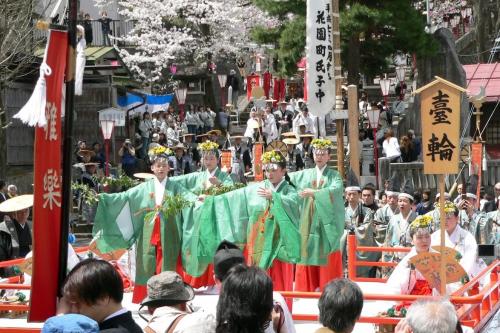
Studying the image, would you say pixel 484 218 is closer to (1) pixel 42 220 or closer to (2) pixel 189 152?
(1) pixel 42 220

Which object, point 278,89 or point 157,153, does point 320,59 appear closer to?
point 157,153

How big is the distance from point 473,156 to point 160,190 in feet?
24.2

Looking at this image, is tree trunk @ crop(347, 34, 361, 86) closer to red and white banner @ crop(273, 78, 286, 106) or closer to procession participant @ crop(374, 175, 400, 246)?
red and white banner @ crop(273, 78, 286, 106)

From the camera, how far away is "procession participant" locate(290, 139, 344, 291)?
1070cm

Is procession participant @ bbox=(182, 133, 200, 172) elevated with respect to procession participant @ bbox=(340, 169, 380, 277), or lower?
elevated

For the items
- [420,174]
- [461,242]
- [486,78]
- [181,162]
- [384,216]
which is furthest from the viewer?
[486,78]

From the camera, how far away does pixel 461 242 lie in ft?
31.9

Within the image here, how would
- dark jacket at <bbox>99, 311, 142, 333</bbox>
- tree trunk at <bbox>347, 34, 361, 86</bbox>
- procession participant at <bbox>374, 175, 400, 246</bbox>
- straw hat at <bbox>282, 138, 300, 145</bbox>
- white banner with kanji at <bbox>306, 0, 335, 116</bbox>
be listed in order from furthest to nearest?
1. tree trunk at <bbox>347, 34, 361, 86</bbox>
2. straw hat at <bbox>282, 138, 300, 145</bbox>
3. white banner with kanji at <bbox>306, 0, 335, 116</bbox>
4. procession participant at <bbox>374, 175, 400, 246</bbox>
5. dark jacket at <bbox>99, 311, 142, 333</bbox>

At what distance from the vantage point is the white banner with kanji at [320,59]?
15.3 metres

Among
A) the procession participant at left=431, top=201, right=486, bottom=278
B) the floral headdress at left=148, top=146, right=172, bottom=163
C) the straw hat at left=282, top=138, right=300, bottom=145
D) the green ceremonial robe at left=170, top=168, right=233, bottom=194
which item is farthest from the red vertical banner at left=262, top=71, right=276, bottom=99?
the procession participant at left=431, top=201, right=486, bottom=278

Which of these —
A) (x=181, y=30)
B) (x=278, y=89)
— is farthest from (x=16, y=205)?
(x=181, y=30)

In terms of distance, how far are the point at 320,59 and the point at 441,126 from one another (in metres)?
6.90

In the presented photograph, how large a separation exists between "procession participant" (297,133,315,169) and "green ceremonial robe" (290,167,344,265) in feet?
37.5

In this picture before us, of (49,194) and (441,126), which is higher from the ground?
(441,126)
